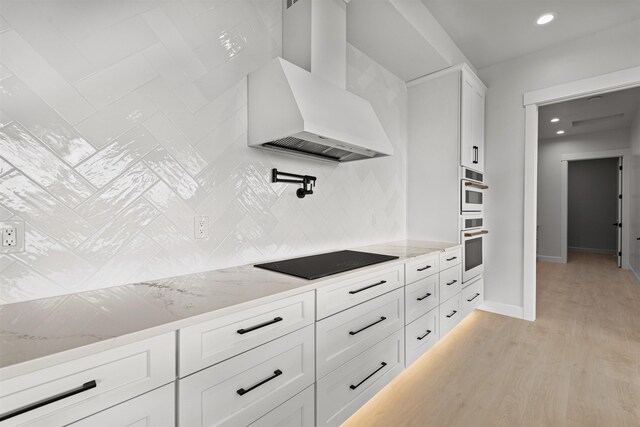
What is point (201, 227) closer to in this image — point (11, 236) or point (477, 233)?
point (11, 236)

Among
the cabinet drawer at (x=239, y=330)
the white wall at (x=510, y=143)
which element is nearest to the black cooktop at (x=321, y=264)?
the cabinet drawer at (x=239, y=330)

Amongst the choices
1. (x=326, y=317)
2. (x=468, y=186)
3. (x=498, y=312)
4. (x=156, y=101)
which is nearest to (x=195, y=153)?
(x=156, y=101)

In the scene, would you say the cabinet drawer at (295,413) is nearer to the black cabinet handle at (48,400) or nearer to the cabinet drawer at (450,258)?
the black cabinet handle at (48,400)

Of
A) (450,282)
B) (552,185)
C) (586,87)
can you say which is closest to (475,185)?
(450,282)

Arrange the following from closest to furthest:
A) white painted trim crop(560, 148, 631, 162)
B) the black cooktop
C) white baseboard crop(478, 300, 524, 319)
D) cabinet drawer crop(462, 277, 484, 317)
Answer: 1. the black cooktop
2. cabinet drawer crop(462, 277, 484, 317)
3. white baseboard crop(478, 300, 524, 319)
4. white painted trim crop(560, 148, 631, 162)

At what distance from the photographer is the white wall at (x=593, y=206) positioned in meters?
7.25

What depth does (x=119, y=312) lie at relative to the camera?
3.16 feet

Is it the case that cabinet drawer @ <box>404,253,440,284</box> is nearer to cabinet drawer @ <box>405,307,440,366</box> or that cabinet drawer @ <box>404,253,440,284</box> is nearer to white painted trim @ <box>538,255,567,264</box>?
cabinet drawer @ <box>405,307,440,366</box>

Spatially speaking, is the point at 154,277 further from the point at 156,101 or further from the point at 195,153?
the point at 156,101

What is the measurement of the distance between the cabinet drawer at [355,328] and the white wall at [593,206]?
333 inches

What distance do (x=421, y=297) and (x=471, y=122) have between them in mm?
1953

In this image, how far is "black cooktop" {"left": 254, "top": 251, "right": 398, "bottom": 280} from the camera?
4.92ft

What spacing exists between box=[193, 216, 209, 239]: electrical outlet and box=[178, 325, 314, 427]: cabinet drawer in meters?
0.69

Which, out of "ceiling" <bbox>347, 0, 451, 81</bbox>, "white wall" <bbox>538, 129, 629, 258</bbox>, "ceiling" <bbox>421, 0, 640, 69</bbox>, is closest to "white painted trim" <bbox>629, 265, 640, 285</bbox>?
"white wall" <bbox>538, 129, 629, 258</bbox>
